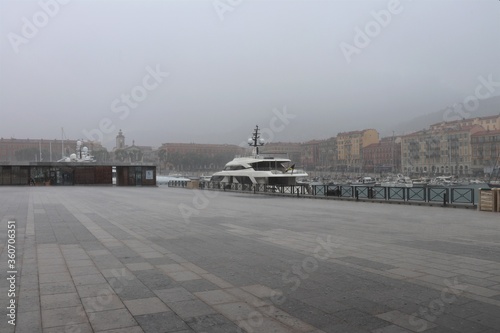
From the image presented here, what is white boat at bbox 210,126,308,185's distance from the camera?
38281mm

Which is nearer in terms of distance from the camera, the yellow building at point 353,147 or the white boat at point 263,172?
the white boat at point 263,172

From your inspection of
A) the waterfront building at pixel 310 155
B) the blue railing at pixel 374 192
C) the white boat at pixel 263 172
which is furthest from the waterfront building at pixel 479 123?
the waterfront building at pixel 310 155

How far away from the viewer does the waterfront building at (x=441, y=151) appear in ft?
213

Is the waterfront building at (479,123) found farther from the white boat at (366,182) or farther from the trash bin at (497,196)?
the trash bin at (497,196)

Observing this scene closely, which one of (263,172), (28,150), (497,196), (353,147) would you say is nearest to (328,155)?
(353,147)

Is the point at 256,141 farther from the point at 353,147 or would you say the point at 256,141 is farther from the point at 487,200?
the point at 353,147

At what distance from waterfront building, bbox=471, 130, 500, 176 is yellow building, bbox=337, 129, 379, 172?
30786 millimetres

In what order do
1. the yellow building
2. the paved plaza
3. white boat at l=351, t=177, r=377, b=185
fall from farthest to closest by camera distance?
the yellow building
white boat at l=351, t=177, r=377, b=185
the paved plaza

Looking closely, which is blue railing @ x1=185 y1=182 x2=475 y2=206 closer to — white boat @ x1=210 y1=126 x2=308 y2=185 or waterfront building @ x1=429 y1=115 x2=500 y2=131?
white boat @ x1=210 y1=126 x2=308 y2=185

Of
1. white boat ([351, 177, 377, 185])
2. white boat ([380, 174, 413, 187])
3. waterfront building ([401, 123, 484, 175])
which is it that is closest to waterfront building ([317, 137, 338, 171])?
waterfront building ([401, 123, 484, 175])

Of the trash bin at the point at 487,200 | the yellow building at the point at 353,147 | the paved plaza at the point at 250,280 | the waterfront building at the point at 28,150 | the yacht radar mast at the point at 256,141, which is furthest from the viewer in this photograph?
the waterfront building at the point at 28,150

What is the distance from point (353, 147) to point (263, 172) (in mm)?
69753

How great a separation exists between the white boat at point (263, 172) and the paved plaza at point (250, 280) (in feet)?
89.0

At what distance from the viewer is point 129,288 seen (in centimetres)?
549
